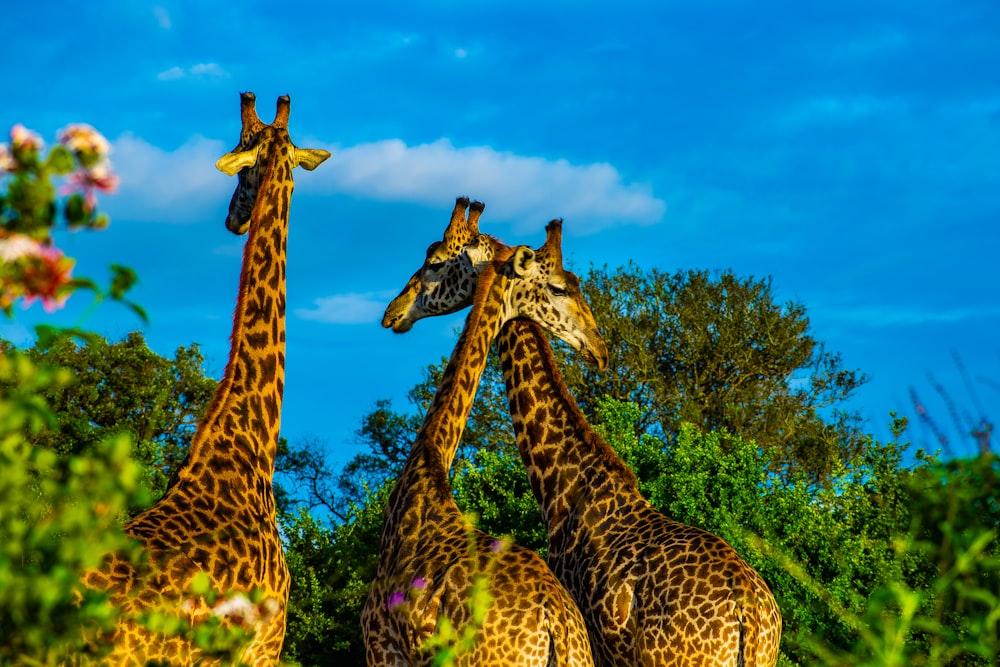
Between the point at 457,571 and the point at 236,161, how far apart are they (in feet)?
13.6

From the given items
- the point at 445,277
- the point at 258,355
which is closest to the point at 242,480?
the point at 258,355

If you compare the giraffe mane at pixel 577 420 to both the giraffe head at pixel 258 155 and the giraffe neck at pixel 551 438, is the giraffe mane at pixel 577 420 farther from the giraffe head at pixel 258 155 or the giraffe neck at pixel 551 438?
the giraffe head at pixel 258 155

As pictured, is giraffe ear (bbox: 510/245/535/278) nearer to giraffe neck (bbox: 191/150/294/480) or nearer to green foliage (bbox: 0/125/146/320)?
giraffe neck (bbox: 191/150/294/480)

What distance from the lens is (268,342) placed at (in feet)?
29.8

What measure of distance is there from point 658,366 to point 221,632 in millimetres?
31500

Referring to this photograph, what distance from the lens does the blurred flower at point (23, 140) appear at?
3137 millimetres

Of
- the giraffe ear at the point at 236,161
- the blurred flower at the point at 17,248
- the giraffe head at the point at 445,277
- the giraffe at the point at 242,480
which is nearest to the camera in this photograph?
the blurred flower at the point at 17,248

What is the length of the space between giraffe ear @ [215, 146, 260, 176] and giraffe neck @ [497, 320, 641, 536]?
3.19 m

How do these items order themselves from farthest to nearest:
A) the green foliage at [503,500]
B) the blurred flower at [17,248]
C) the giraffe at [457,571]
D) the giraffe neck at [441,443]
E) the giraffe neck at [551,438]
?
the green foliage at [503,500], the giraffe neck at [551,438], the giraffe neck at [441,443], the giraffe at [457,571], the blurred flower at [17,248]

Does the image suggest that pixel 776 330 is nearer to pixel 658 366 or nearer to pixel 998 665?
pixel 658 366


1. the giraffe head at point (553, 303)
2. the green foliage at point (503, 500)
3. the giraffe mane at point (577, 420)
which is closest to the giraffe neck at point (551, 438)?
the giraffe mane at point (577, 420)

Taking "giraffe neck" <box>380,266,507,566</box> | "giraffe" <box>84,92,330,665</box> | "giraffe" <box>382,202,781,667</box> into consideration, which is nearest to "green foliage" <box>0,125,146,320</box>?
"giraffe" <box>84,92,330,665</box>

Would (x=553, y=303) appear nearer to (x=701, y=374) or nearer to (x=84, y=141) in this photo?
(x=84, y=141)

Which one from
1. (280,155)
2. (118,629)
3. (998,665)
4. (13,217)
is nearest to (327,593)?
(280,155)
